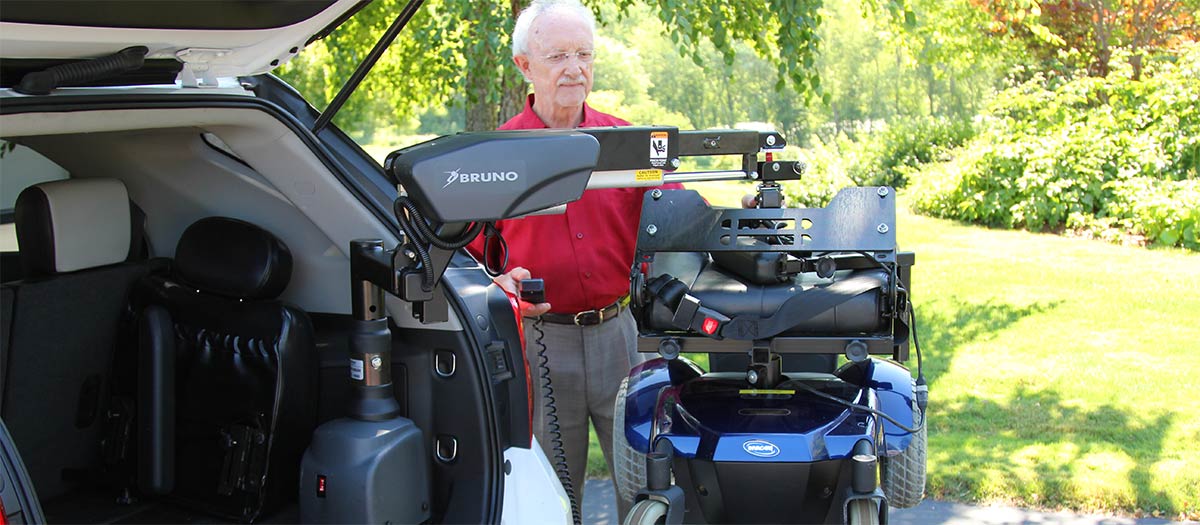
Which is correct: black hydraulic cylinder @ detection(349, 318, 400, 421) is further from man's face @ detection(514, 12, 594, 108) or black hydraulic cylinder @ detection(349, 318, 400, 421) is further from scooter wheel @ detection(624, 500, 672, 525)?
man's face @ detection(514, 12, 594, 108)

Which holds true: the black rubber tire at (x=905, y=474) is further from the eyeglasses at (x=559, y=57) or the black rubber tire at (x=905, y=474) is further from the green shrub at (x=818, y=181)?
the green shrub at (x=818, y=181)

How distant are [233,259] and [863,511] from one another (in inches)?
65.0

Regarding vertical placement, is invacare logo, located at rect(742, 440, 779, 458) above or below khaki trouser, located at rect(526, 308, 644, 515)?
above

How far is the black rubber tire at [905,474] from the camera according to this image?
2.66 meters

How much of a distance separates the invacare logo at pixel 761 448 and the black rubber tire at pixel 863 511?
0.20 m

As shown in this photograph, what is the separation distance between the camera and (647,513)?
255 cm

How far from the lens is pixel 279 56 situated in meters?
2.49

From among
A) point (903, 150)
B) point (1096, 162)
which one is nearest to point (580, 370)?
point (1096, 162)

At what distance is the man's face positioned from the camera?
3398 millimetres

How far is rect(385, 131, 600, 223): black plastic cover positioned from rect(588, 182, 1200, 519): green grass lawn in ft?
10.4

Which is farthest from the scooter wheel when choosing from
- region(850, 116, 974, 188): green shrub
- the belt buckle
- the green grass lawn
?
region(850, 116, 974, 188): green shrub

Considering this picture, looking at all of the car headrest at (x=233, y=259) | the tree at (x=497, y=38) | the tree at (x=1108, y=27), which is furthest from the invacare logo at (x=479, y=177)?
the tree at (x=1108, y=27)

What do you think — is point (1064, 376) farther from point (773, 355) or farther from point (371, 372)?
point (371, 372)

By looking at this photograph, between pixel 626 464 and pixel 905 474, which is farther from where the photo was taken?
pixel 626 464
